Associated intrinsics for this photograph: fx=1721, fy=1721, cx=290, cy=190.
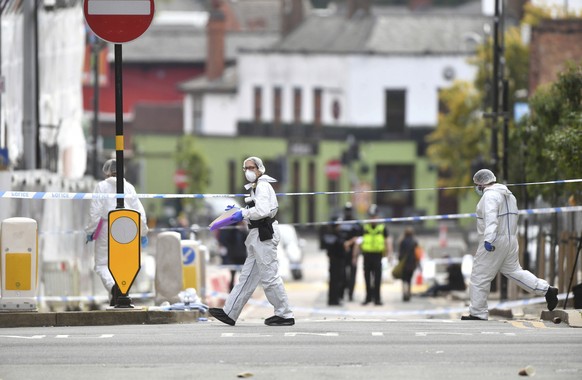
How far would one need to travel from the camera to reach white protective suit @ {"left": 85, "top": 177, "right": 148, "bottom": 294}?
19.9 m

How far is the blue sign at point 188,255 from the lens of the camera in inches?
939

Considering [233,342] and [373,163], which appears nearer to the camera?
[233,342]

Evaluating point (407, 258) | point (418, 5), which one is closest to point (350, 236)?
point (407, 258)

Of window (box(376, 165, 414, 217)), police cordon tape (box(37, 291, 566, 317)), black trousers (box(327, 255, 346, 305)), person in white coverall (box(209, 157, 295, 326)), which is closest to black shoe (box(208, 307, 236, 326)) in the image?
person in white coverall (box(209, 157, 295, 326))

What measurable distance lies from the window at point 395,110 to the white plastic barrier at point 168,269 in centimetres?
5809

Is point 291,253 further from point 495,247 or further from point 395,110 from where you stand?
point 395,110

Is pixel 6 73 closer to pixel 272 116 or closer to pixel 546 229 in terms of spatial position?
pixel 546 229

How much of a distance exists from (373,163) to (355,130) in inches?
73.1

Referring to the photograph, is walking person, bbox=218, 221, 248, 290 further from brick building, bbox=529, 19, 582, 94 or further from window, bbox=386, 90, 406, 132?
window, bbox=386, 90, 406, 132

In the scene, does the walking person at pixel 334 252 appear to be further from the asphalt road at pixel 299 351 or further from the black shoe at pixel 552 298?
the asphalt road at pixel 299 351

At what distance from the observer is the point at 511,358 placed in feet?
45.2

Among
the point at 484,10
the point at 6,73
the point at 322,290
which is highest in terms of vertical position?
the point at 484,10

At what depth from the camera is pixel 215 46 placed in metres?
85.0

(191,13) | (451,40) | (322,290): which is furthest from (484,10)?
(322,290)
